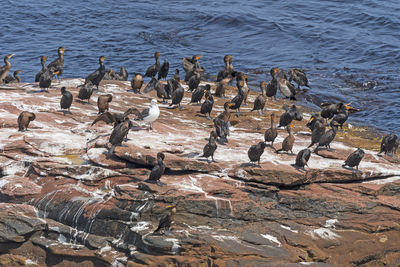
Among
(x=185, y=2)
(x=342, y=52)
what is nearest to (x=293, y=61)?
(x=342, y=52)

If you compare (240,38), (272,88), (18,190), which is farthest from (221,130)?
(240,38)

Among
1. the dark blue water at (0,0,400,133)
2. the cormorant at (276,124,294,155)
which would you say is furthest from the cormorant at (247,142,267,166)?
the dark blue water at (0,0,400,133)

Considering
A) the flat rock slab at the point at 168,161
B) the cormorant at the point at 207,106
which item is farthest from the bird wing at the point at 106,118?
the cormorant at the point at 207,106

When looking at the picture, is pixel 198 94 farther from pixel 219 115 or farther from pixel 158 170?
pixel 158 170

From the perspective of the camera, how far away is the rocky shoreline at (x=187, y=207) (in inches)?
523

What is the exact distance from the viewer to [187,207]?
13656mm

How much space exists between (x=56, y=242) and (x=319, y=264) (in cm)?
618

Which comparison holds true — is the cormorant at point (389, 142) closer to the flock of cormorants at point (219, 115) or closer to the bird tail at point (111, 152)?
the flock of cormorants at point (219, 115)

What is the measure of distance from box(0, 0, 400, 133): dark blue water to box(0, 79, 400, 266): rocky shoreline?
10.5 meters

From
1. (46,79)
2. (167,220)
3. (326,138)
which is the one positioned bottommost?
(167,220)

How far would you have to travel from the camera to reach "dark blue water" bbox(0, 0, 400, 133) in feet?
100

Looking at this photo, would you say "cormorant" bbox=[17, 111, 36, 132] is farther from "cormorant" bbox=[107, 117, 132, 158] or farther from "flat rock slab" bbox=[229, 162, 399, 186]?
"flat rock slab" bbox=[229, 162, 399, 186]

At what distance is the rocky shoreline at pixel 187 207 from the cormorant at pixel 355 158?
0.70 ft

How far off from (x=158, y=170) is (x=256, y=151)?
2501 millimetres
